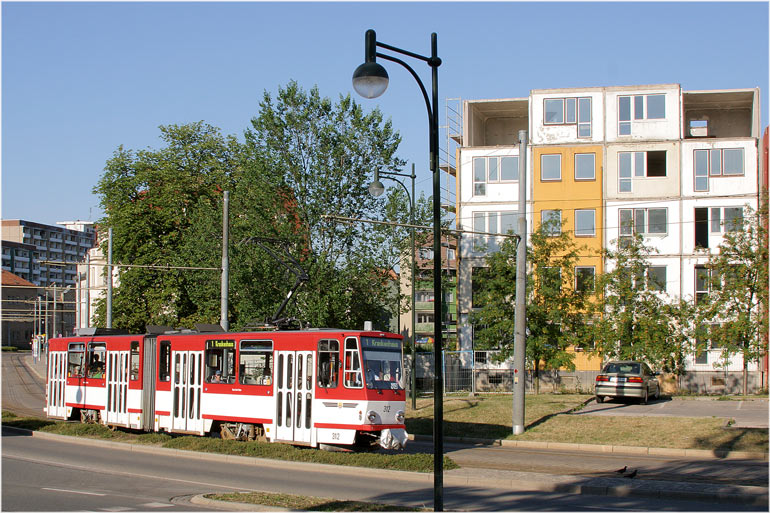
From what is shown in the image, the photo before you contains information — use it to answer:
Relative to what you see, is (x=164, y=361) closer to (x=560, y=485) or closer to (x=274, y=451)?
(x=274, y=451)

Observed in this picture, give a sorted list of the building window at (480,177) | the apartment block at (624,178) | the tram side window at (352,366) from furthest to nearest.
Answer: the building window at (480,177) < the apartment block at (624,178) < the tram side window at (352,366)

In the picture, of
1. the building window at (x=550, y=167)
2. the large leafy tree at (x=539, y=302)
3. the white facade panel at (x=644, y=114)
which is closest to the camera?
the large leafy tree at (x=539, y=302)

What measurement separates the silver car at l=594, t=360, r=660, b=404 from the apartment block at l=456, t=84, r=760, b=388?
1009 cm

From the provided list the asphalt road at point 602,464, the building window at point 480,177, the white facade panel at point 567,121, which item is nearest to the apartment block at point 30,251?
the building window at point 480,177

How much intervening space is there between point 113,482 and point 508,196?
34204mm

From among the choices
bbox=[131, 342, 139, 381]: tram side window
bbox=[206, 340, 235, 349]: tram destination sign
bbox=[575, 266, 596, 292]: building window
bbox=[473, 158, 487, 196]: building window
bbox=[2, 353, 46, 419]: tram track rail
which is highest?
bbox=[473, 158, 487, 196]: building window

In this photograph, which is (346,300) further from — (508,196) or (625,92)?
(625,92)

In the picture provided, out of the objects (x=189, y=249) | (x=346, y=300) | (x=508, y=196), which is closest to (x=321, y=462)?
(x=346, y=300)

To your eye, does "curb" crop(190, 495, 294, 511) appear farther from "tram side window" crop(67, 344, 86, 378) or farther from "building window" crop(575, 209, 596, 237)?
"building window" crop(575, 209, 596, 237)

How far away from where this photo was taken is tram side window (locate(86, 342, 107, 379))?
27.8 meters

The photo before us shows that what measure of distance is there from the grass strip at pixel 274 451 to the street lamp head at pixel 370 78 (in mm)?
8590

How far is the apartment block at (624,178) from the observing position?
143ft

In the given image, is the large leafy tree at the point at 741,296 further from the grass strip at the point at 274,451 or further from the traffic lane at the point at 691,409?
the grass strip at the point at 274,451

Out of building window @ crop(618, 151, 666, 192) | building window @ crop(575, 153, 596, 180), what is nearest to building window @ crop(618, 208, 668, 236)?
building window @ crop(618, 151, 666, 192)
